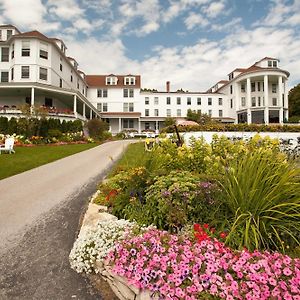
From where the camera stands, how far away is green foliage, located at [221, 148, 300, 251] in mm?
2859

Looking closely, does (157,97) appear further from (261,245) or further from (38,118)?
(261,245)

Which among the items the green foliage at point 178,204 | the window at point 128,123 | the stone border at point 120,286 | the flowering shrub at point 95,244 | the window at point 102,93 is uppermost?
the window at point 102,93

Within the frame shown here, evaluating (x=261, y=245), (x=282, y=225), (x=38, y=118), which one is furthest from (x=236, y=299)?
(x=38, y=118)

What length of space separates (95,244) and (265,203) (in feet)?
6.85

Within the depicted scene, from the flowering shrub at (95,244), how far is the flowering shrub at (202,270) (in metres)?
0.24

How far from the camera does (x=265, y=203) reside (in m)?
2.97

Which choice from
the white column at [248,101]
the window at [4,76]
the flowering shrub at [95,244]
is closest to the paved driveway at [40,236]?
the flowering shrub at [95,244]

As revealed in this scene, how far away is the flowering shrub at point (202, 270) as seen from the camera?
2.01 meters

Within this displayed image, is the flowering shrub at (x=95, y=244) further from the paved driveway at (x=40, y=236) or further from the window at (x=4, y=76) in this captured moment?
the window at (x=4, y=76)

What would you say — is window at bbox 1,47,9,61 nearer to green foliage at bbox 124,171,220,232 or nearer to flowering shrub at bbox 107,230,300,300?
green foliage at bbox 124,171,220,232

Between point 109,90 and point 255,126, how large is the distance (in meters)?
37.5

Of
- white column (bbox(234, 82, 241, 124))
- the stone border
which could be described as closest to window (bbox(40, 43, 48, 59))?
white column (bbox(234, 82, 241, 124))

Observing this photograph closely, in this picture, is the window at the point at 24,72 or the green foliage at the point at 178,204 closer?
the green foliage at the point at 178,204

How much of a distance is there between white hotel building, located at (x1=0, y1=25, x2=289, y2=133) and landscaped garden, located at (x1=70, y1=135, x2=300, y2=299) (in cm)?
2694
